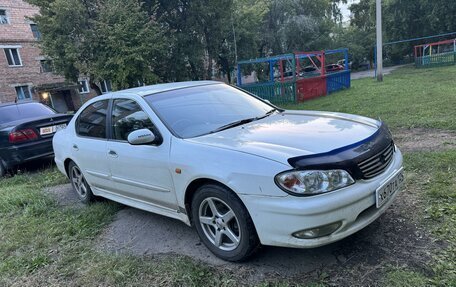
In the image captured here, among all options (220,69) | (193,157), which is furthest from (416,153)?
(220,69)

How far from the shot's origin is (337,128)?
3172mm

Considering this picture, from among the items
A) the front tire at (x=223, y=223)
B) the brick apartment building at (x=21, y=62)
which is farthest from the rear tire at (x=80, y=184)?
the brick apartment building at (x=21, y=62)

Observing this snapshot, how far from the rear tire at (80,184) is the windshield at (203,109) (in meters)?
1.82

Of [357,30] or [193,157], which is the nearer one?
[193,157]

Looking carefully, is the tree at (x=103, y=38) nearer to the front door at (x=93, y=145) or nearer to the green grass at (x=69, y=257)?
the front door at (x=93, y=145)

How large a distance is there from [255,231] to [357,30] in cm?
4408

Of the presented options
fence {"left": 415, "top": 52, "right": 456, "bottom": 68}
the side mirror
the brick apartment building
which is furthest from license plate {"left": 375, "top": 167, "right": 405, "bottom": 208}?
the brick apartment building

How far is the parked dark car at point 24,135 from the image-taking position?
6.78 metres

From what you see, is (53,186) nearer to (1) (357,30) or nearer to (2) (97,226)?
(2) (97,226)

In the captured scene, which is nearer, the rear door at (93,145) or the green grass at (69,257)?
the green grass at (69,257)

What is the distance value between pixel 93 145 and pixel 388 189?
10.5ft

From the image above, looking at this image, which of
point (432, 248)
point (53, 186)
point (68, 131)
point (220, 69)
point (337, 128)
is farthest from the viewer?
point (220, 69)

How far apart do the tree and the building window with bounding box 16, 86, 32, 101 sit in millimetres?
17155

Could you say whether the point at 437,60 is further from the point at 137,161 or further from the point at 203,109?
the point at 137,161
